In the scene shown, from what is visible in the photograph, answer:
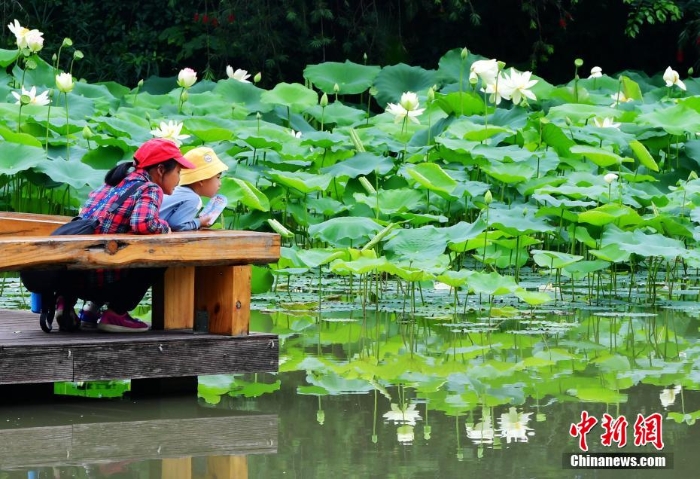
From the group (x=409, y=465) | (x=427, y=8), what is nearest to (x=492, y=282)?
(x=409, y=465)

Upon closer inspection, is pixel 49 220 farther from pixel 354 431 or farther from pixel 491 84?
pixel 491 84

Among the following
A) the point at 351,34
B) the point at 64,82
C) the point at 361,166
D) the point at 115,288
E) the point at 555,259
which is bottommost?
the point at 115,288

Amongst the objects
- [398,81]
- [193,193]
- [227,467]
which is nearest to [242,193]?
[193,193]

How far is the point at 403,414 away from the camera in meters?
3.84

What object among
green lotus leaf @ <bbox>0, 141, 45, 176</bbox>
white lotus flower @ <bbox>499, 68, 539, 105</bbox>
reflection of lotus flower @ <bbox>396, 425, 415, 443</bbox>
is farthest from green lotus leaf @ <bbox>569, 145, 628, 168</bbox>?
reflection of lotus flower @ <bbox>396, 425, 415, 443</bbox>

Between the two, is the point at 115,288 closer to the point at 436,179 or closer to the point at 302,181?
the point at 302,181

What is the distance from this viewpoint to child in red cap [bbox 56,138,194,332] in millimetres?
4117

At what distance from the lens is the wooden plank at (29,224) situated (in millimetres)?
4914

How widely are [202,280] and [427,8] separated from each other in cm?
825

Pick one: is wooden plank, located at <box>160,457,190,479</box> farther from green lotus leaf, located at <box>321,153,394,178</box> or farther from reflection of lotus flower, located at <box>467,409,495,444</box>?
green lotus leaf, located at <box>321,153,394,178</box>

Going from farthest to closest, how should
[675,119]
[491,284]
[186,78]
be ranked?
[186,78], [675,119], [491,284]

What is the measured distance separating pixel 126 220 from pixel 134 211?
0.20 feet

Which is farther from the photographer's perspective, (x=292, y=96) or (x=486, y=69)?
(x=292, y=96)

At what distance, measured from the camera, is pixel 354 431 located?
365 cm
